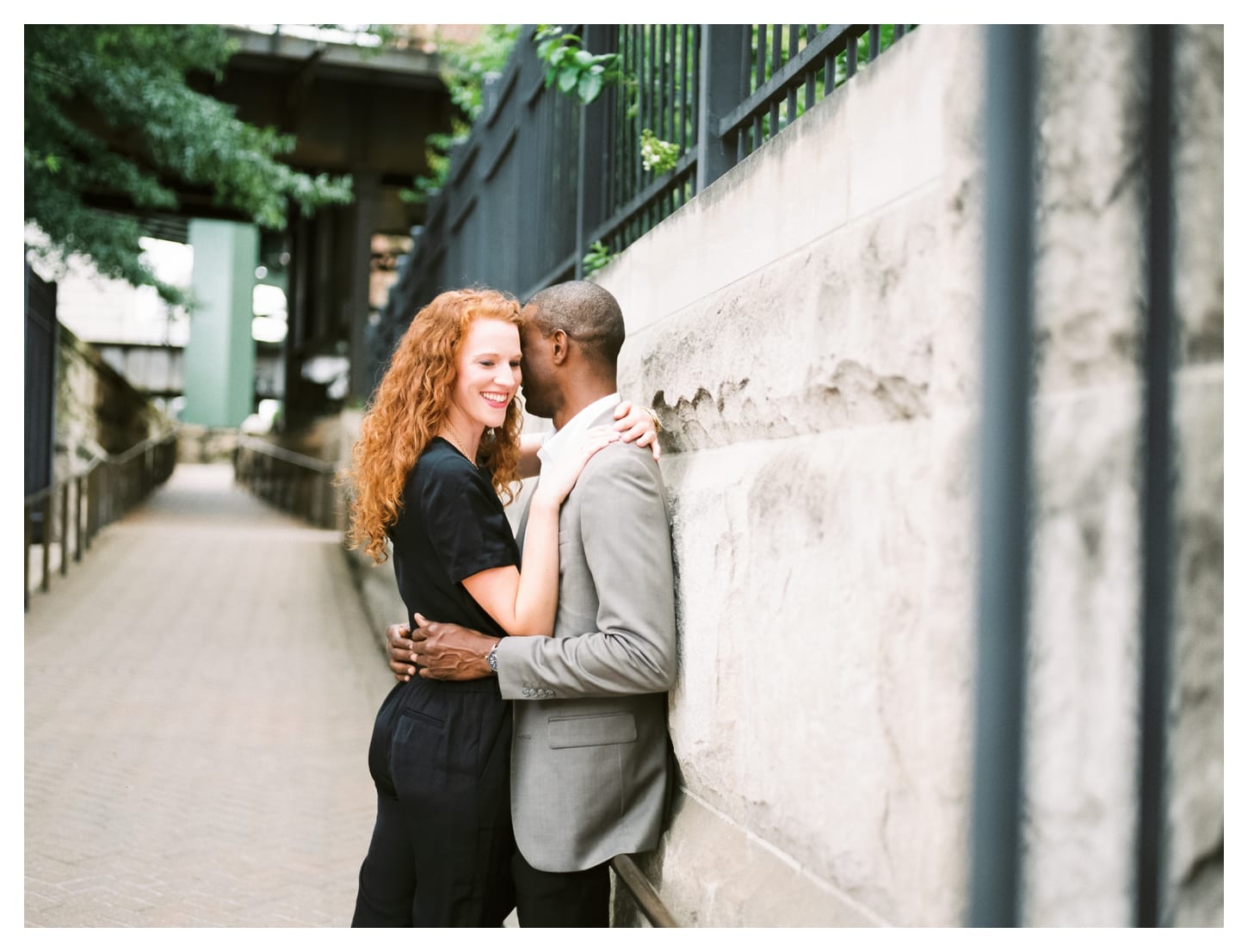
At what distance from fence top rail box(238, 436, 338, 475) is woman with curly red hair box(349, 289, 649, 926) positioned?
11637 millimetres

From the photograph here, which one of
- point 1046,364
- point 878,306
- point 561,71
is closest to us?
point 1046,364

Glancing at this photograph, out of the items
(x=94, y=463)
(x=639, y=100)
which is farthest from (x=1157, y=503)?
(x=94, y=463)

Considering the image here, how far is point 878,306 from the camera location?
1755 millimetres

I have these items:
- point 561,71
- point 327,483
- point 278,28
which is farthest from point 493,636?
point 327,483

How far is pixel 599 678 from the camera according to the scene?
2.35 meters

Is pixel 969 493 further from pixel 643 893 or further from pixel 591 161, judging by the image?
pixel 591 161

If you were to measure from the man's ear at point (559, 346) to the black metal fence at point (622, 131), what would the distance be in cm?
60

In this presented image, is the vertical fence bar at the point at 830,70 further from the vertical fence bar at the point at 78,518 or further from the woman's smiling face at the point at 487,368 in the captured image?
the vertical fence bar at the point at 78,518

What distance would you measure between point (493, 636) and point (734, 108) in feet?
5.26

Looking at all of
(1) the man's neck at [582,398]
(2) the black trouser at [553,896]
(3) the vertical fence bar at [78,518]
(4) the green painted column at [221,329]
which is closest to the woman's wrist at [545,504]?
(1) the man's neck at [582,398]

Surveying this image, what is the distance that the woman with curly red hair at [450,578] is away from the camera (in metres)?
2.50

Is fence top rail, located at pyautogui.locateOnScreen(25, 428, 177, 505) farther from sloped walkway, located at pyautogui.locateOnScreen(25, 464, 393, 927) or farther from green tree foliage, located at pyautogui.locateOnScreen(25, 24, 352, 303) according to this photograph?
green tree foliage, located at pyautogui.locateOnScreen(25, 24, 352, 303)

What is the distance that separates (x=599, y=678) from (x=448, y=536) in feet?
1.58

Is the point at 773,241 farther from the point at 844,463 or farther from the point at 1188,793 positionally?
the point at 1188,793
